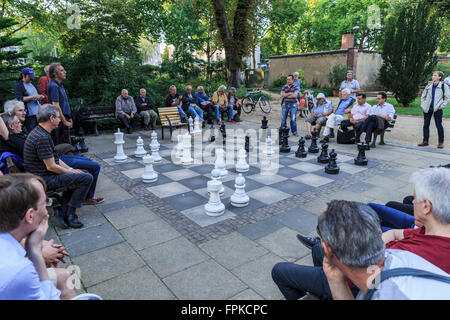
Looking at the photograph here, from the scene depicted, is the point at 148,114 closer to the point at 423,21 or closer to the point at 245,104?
the point at 245,104

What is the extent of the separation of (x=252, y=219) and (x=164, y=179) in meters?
2.16

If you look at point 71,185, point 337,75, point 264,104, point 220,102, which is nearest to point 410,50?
point 264,104

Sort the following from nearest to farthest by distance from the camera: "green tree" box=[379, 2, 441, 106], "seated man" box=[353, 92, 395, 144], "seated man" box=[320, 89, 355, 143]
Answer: "seated man" box=[353, 92, 395, 144] < "seated man" box=[320, 89, 355, 143] < "green tree" box=[379, 2, 441, 106]

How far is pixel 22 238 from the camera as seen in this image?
5.57 feet

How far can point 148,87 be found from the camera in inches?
474

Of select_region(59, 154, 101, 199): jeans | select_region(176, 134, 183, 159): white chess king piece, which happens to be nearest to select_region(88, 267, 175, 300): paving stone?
select_region(59, 154, 101, 199): jeans

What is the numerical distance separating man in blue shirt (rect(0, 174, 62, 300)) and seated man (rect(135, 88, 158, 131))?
8721 millimetres

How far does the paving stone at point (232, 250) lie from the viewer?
10.1 feet

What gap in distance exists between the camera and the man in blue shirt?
1352 mm

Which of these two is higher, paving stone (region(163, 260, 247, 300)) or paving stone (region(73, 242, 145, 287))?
paving stone (region(73, 242, 145, 287))

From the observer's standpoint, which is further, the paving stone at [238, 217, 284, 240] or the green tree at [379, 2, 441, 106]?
the green tree at [379, 2, 441, 106]

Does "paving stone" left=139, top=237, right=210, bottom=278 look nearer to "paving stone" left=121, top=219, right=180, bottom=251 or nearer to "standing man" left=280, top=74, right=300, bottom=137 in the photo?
"paving stone" left=121, top=219, right=180, bottom=251

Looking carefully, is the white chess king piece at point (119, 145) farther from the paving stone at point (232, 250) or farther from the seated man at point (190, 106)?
the seated man at point (190, 106)
